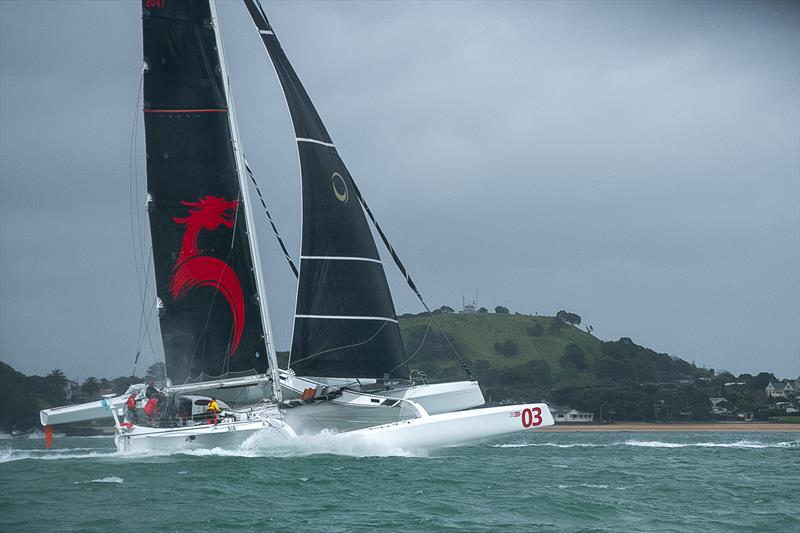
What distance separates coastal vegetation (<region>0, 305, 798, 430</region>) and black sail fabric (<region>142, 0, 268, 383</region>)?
34520 mm

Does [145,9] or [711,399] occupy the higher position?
[145,9]

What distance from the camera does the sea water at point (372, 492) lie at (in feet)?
45.1

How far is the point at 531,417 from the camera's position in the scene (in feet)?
71.2

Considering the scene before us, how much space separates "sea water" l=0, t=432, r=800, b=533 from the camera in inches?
541

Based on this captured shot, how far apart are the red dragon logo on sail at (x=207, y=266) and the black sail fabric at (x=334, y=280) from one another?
6.40 ft

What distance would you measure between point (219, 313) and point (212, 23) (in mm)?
6685

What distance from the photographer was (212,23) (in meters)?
24.8

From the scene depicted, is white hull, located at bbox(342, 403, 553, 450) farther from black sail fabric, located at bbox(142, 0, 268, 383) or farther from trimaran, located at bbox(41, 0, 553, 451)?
black sail fabric, located at bbox(142, 0, 268, 383)

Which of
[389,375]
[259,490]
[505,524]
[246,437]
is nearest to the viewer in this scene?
[505,524]

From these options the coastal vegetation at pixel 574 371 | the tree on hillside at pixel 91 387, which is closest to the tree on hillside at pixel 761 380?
the coastal vegetation at pixel 574 371

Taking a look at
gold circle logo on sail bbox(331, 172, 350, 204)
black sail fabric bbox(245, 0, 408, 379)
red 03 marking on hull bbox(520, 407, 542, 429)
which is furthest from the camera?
gold circle logo on sail bbox(331, 172, 350, 204)

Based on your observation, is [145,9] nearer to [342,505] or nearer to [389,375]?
[389,375]

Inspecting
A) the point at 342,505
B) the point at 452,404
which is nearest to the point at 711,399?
the point at 452,404

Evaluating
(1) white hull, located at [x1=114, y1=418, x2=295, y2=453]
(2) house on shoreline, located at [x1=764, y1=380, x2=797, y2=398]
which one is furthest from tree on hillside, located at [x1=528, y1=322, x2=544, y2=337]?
(1) white hull, located at [x1=114, y1=418, x2=295, y2=453]
